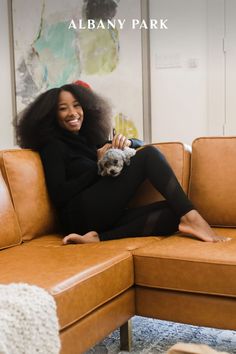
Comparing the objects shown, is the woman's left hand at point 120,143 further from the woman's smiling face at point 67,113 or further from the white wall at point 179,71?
the white wall at point 179,71

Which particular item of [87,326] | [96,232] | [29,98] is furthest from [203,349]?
[29,98]

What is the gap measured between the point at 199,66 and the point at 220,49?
0.18 meters

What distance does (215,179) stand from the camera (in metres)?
2.33

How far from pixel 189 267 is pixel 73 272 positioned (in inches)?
17.2

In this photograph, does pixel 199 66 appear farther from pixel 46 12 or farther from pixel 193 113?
pixel 46 12

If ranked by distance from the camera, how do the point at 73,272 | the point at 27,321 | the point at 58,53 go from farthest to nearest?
the point at 58,53
the point at 73,272
the point at 27,321

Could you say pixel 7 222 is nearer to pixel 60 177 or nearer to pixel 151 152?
pixel 60 177

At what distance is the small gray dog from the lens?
7.30ft

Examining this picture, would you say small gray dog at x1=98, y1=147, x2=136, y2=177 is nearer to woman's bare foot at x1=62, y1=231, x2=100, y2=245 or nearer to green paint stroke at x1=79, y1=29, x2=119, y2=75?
woman's bare foot at x1=62, y1=231, x2=100, y2=245

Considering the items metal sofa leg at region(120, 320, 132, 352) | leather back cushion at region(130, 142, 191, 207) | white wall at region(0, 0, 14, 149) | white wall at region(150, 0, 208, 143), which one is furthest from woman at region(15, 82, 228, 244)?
white wall at region(0, 0, 14, 149)

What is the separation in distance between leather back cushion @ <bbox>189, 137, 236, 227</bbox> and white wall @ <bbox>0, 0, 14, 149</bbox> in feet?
7.47

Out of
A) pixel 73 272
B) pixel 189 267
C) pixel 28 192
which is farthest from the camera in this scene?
pixel 28 192

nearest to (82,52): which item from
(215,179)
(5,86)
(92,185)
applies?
(5,86)

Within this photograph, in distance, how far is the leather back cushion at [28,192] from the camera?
215 centimetres
